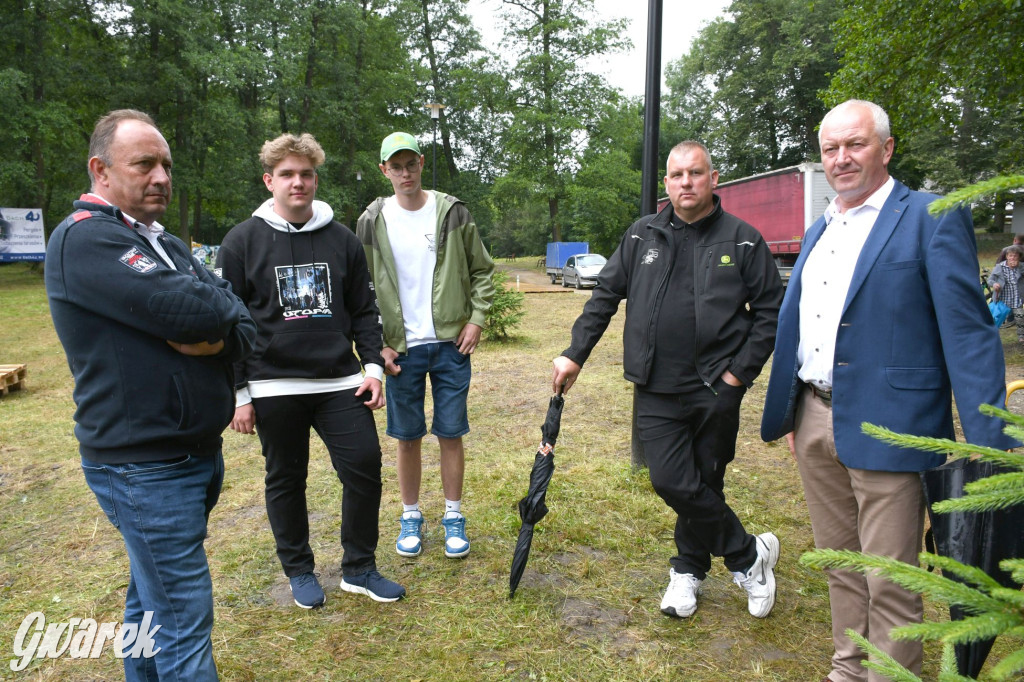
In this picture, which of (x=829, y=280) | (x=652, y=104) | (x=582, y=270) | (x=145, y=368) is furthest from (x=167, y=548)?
(x=582, y=270)

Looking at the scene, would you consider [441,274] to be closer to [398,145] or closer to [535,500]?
[398,145]

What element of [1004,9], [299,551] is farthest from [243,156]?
[299,551]

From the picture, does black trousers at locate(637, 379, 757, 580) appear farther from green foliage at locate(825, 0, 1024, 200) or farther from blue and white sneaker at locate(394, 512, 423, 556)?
green foliage at locate(825, 0, 1024, 200)

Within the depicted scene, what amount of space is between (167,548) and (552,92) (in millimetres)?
39185

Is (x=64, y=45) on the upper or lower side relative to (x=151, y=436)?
upper

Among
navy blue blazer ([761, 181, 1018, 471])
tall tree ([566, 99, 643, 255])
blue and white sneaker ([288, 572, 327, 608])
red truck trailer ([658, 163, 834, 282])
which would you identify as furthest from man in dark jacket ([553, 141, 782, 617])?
tall tree ([566, 99, 643, 255])

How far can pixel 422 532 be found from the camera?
13.6ft

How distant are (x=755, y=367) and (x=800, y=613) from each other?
120 centimetres

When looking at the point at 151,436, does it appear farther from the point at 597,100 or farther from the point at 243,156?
the point at 597,100

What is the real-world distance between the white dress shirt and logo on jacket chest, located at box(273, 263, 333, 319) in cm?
203

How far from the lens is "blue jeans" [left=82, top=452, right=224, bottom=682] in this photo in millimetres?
2096

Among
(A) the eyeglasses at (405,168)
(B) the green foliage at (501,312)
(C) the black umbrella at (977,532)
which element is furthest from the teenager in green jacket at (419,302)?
(B) the green foliage at (501,312)

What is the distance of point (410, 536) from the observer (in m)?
3.88

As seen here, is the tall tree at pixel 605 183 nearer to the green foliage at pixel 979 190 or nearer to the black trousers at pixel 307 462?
the black trousers at pixel 307 462
